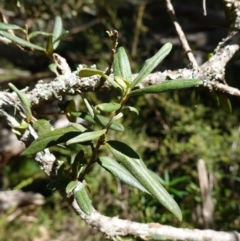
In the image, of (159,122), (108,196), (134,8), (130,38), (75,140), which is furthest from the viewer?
(134,8)

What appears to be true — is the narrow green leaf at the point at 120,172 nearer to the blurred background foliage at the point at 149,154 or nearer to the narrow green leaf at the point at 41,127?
the narrow green leaf at the point at 41,127

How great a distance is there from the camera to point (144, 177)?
62cm

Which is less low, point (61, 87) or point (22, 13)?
point (22, 13)

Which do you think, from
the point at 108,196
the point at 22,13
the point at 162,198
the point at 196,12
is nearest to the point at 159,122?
the point at 108,196

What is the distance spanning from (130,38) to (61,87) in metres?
1.13

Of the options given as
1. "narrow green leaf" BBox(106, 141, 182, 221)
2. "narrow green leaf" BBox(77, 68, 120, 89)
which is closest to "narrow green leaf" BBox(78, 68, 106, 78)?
"narrow green leaf" BBox(77, 68, 120, 89)

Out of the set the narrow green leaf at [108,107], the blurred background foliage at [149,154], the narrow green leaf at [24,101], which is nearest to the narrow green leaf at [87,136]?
the narrow green leaf at [108,107]

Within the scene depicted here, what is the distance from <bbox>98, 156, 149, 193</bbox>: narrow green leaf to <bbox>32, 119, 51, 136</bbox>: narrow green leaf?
0.34 feet

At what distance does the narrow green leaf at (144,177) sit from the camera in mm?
610

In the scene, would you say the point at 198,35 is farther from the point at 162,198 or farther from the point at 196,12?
the point at 162,198

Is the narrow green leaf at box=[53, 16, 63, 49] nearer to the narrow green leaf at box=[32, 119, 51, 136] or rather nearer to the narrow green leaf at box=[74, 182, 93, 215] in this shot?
the narrow green leaf at box=[32, 119, 51, 136]

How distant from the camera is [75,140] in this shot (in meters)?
0.60

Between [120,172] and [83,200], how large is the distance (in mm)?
63

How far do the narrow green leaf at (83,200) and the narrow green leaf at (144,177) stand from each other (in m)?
0.07
